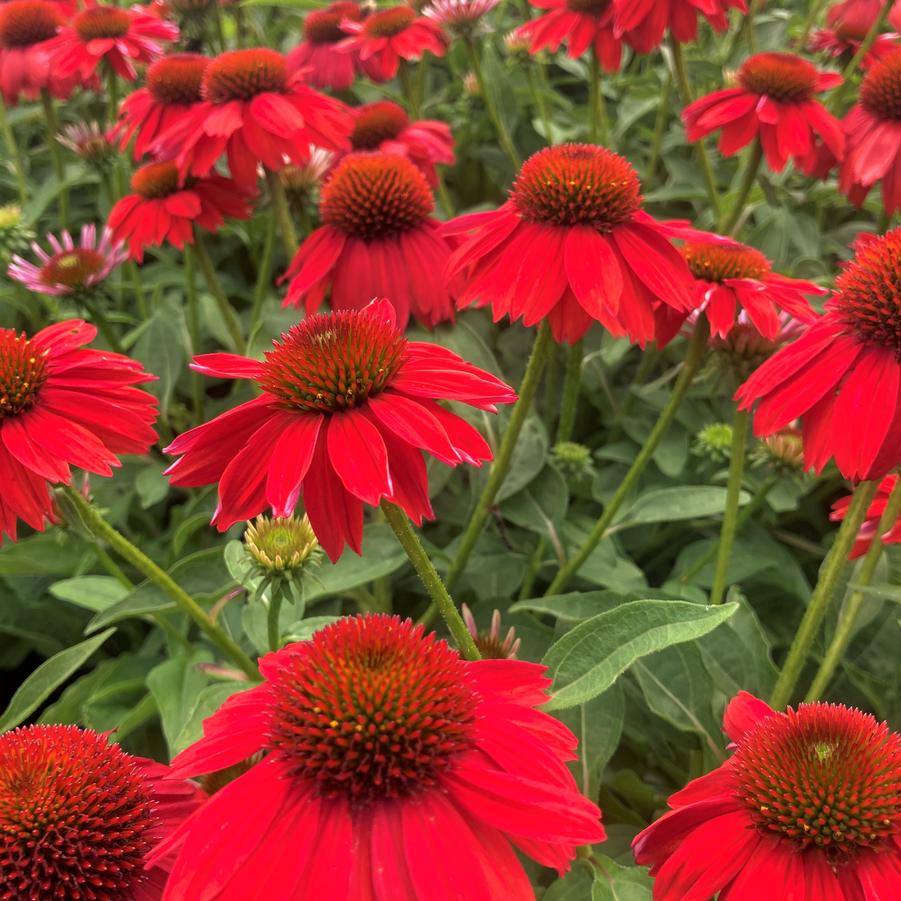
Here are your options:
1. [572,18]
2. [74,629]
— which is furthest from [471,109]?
[74,629]

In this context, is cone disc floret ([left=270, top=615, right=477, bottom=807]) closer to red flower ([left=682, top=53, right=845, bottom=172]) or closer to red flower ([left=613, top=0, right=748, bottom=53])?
red flower ([left=682, top=53, right=845, bottom=172])

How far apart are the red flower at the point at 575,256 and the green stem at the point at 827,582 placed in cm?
31

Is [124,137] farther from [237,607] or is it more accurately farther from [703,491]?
[703,491]

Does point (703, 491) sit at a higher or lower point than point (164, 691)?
higher

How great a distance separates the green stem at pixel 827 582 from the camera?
1056mm

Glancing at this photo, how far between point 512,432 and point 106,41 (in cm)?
153

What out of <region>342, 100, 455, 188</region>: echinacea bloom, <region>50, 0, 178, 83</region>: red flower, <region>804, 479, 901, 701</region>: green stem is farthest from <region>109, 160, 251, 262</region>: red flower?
<region>804, 479, 901, 701</region>: green stem

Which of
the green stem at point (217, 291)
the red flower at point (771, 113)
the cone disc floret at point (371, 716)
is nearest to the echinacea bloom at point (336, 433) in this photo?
the cone disc floret at point (371, 716)

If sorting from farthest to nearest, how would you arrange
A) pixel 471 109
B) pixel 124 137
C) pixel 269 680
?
pixel 471 109
pixel 124 137
pixel 269 680

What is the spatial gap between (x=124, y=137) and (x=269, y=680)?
5.22ft

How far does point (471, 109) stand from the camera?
2.57m

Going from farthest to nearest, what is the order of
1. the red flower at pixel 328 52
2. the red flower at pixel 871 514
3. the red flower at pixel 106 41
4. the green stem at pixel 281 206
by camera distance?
the red flower at pixel 328 52
the red flower at pixel 106 41
the green stem at pixel 281 206
the red flower at pixel 871 514

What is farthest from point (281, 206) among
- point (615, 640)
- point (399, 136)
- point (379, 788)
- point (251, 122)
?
point (379, 788)

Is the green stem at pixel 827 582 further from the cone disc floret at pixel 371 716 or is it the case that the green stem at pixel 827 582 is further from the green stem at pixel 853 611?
the cone disc floret at pixel 371 716
